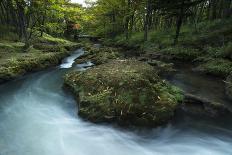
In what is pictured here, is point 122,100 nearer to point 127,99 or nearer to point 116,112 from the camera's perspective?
point 127,99

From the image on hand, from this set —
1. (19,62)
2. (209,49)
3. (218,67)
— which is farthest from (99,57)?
(218,67)

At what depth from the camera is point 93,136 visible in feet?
26.6

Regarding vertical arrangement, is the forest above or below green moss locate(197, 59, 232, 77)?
below

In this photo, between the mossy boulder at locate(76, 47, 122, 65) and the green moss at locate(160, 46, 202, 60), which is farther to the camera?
the green moss at locate(160, 46, 202, 60)

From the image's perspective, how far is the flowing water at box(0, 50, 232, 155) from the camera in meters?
7.34

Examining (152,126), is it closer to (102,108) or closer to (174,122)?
(174,122)

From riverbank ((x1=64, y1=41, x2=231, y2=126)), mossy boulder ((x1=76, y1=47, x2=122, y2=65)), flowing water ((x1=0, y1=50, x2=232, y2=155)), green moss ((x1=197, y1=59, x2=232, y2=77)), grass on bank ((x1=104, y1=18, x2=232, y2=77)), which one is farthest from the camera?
mossy boulder ((x1=76, y1=47, x2=122, y2=65))

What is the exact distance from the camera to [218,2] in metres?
34.3

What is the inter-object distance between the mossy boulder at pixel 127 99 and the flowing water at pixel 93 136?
35 cm

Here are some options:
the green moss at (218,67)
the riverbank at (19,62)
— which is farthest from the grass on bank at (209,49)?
the riverbank at (19,62)

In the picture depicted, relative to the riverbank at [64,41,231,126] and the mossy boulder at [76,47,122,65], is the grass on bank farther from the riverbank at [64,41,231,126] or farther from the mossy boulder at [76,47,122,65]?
the mossy boulder at [76,47,122,65]

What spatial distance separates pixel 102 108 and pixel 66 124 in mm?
1364

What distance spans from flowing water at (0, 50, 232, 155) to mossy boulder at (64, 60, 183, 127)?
0.35 m

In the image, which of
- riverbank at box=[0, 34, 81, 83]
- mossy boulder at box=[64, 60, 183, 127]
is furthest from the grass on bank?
riverbank at box=[0, 34, 81, 83]
